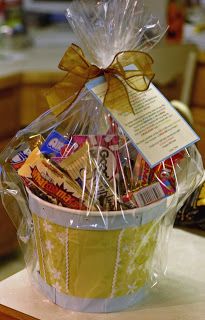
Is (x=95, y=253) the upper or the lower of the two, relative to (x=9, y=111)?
upper

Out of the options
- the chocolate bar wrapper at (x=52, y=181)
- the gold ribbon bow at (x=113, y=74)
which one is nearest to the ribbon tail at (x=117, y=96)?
the gold ribbon bow at (x=113, y=74)

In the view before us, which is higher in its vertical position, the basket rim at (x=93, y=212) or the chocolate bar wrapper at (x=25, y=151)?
the chocolate bar wrapper at (x=25, y=151)

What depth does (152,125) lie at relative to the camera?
781 millimetres

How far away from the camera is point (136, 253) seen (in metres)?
0.74

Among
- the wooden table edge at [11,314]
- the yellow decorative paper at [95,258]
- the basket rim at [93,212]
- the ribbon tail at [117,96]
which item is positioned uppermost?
the ribbon tail at [117,96]

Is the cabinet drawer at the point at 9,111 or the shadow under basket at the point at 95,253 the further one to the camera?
the cabinet drawer at the point at 9,111

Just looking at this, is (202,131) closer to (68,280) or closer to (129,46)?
(129,46)

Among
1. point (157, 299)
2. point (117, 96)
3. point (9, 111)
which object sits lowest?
point (9, 111)

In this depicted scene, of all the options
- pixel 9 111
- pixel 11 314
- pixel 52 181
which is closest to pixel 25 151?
pixel 52 181

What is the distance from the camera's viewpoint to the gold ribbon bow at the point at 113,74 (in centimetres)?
77

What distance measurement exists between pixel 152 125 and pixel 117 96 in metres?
0.06

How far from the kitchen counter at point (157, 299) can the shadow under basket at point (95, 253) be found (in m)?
0.01

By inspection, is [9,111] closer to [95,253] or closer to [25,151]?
[25,151]

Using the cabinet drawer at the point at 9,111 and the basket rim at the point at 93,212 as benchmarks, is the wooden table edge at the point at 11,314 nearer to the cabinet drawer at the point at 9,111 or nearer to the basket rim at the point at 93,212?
the basket rim at the point at 93,212
